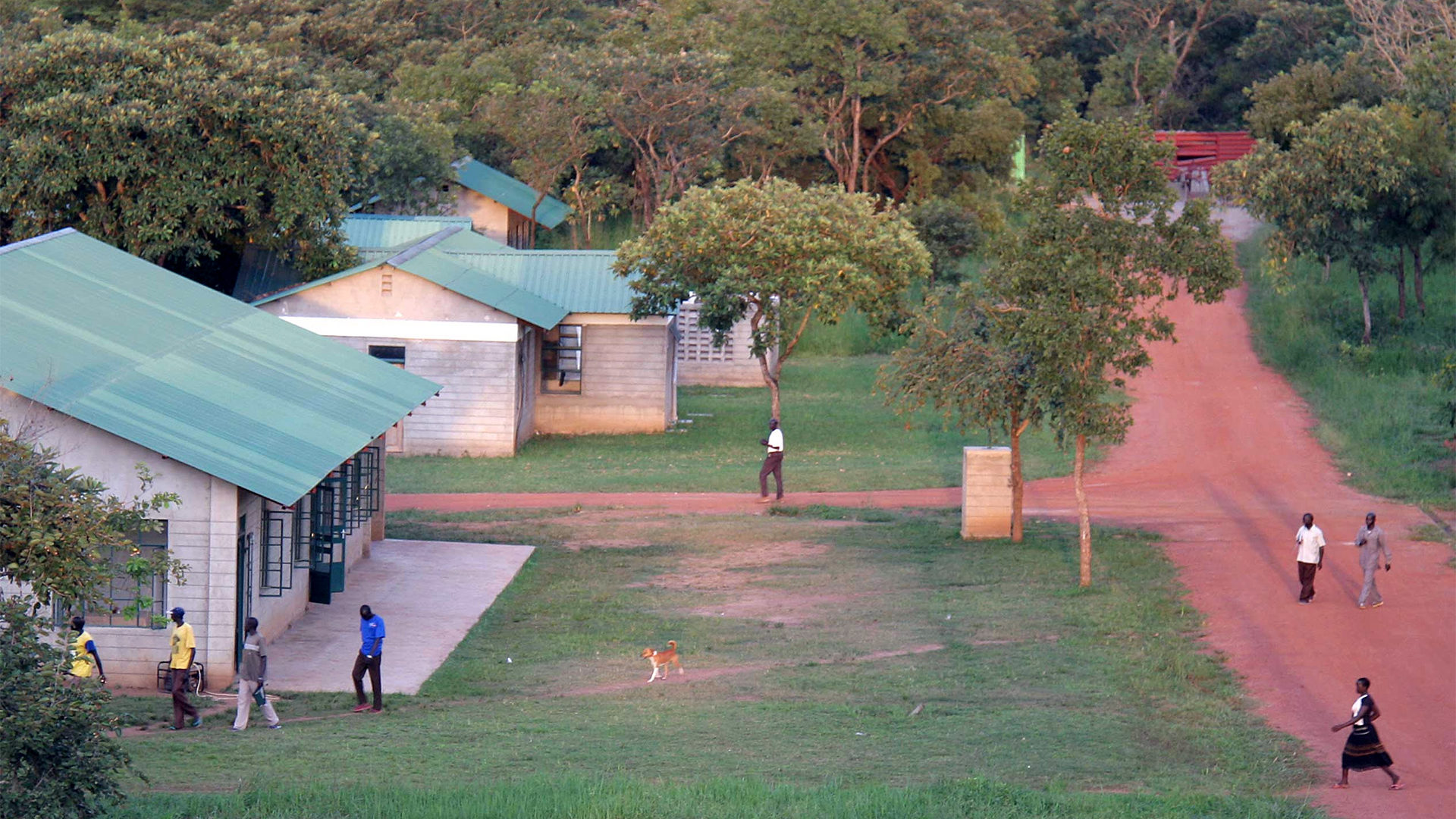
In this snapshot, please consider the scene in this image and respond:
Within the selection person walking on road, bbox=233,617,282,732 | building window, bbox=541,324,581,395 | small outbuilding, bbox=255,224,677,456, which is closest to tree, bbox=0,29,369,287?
small outbuilding, bbox=255,224,677,456

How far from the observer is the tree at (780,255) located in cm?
2903

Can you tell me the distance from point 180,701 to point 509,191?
41727 mm

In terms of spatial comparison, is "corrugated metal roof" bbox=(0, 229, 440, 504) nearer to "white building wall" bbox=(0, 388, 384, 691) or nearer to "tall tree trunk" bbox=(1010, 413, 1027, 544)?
"white building wall" bbox=(0, 388, 384, 691)

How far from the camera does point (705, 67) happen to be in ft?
159

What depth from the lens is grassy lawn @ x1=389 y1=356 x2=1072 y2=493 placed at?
94.6ft

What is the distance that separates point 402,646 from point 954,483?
13.9 m

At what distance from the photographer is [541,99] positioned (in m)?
48.9

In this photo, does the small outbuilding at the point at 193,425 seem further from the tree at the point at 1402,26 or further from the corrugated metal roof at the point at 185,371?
the tree at the point at 1402,26

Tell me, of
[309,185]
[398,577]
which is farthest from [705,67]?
[398,577]

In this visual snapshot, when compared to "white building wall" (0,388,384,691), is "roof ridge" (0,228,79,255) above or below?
above

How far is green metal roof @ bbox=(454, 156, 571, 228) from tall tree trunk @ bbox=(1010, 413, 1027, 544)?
105 ft

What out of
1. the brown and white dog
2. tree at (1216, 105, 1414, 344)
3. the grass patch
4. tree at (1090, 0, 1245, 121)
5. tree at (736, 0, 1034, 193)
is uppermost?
tree at (1090, 0, 1245, 121)

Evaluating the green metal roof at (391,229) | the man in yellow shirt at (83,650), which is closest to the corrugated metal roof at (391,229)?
the green metal roof at (391,229)

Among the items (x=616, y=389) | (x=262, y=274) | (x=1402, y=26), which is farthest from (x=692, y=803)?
(x=1402, y=26)
